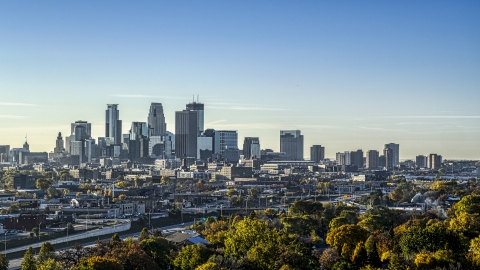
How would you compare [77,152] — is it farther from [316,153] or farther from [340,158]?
[340,158]

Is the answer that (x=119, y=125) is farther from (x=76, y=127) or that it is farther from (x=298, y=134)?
(x=298, y=134)

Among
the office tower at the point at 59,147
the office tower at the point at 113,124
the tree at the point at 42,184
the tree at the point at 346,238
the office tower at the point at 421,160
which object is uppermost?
the office tower at the point at 113,124

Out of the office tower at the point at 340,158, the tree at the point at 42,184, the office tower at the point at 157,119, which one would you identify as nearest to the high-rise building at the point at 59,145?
the office tower at the point at 157,119

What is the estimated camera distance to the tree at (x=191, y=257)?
79.5ft

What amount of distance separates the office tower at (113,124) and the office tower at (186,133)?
105 feet

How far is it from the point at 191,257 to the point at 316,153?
149m

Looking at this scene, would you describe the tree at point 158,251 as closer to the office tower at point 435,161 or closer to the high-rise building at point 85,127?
the office tower at point 435,161

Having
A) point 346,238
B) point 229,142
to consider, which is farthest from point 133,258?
point 229,142

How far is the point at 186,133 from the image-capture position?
160m

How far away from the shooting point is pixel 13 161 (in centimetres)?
16950

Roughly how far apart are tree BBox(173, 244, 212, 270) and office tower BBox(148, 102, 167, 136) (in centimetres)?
16625

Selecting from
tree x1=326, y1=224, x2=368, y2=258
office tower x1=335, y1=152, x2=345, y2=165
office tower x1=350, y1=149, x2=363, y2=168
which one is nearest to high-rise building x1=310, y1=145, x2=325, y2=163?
office tower x1=335, y1=152, x2=345, y2=165

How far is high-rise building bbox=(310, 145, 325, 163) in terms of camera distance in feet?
563

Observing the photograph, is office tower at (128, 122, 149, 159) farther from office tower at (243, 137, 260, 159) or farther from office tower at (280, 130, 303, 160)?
office tower at (280, 130, 303, 160)
